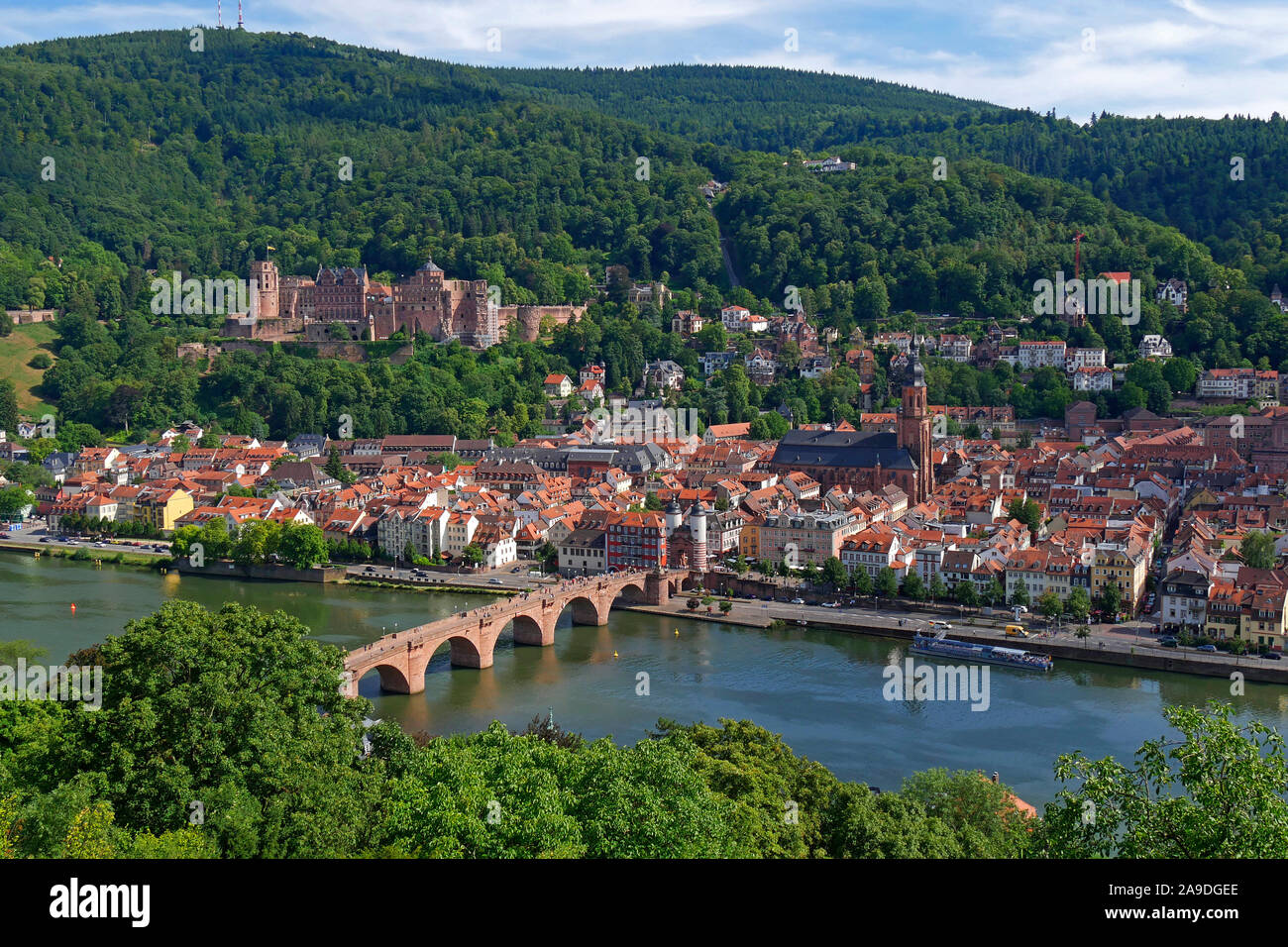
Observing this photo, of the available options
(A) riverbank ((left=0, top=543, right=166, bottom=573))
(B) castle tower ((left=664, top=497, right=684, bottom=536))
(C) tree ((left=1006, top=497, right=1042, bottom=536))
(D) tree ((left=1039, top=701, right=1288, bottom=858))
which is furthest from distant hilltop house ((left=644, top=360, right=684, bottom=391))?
A: (D) tree ((left=1039, top=701, right=1288, bottom=858))

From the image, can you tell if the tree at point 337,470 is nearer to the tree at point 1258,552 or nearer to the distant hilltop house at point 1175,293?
the tree at point 1258,552

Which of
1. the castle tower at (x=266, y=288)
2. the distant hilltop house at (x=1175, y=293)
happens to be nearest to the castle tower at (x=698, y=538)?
the castle tower at (x=266, y=288)

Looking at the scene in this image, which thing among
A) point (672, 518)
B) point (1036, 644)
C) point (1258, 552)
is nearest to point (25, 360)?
point (672, 518)

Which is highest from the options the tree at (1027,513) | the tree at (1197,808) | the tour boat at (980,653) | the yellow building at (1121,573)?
the tree at (1197,808)

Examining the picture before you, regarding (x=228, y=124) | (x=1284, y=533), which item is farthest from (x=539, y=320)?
(x=228, y=124)

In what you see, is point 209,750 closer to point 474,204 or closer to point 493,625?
Result: point 493,625

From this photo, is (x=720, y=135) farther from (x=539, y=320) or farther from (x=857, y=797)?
(x=857, y=797)
